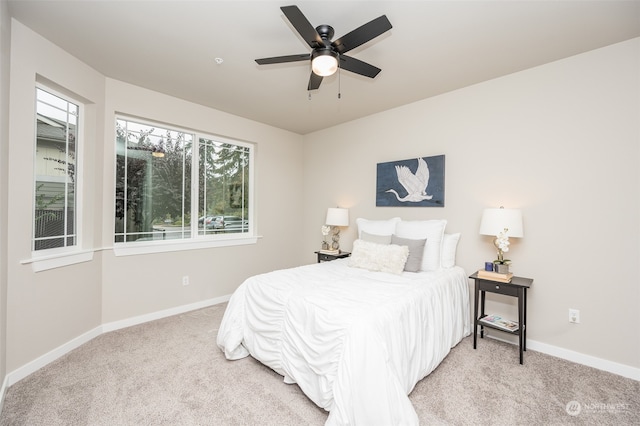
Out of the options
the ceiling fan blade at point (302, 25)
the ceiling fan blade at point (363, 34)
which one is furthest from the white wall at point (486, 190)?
the ceiling fan blade at point (302, 25)

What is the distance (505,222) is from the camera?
8.54 feet

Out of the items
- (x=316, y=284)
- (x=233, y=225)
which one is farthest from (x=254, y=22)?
(x=233, y=225)

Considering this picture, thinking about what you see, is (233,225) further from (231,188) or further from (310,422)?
(310,422)

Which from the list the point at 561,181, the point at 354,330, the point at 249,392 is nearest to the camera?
the point at 354,330

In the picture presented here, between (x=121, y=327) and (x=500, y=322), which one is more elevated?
(x=500, y=322)

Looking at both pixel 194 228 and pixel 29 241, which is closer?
pixel 29 241

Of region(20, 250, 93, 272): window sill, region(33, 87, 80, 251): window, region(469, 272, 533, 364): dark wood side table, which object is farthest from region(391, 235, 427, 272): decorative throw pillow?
region(33, 87, 80, 251): window

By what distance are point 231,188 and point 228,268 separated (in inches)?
46.2

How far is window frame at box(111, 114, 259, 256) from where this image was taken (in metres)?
3.21

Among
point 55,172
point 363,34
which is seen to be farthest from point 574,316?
point 55,172

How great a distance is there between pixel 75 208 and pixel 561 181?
458 cm

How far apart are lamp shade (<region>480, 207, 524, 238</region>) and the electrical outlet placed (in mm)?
770

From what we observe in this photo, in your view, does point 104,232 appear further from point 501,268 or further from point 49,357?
point 501,268

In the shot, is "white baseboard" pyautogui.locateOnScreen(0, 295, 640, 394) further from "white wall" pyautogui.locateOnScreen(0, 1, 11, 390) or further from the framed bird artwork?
the framed bird artwork
